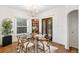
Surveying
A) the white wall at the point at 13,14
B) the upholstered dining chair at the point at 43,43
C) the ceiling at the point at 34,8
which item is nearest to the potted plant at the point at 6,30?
the white wall at the point at 13,14

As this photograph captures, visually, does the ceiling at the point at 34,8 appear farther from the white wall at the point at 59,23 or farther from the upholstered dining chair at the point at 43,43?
the upholstered dining chair at the point at 43,43

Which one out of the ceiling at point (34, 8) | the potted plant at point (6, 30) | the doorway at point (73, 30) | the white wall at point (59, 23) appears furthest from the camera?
the doorway at point (73, 30)

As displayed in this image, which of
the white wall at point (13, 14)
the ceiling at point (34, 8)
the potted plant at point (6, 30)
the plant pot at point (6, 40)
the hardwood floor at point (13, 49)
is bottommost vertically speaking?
the hardwood floor at point (13, 49)

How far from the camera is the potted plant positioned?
2310mm

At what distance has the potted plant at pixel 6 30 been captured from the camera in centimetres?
231

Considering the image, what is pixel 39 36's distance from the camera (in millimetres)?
2453

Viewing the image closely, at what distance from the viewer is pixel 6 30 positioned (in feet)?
7.79

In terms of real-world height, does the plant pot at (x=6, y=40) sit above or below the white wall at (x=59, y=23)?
below

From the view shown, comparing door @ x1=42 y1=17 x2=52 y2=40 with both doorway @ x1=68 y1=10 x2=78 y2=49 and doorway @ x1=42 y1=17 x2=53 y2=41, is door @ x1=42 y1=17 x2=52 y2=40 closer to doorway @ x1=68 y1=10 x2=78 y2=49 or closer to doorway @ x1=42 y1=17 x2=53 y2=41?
doorway @ x1=42 y1=17 x2=53 y2=41
